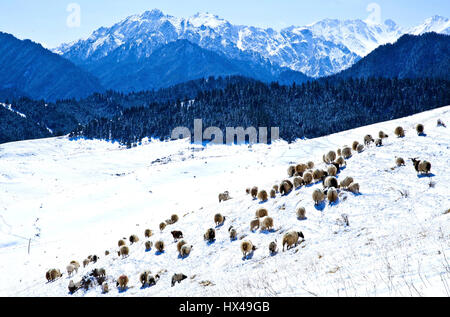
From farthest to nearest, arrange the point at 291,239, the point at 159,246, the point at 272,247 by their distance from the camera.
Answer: the point at 159,246, the point at 272,247, the point at 291,239

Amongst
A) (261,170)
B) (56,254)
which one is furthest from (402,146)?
(56,254)

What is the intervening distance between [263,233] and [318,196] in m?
2.94

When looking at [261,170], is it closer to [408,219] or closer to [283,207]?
[283,207]

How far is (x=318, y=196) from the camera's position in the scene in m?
14.6

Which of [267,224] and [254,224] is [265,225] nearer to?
[267,224]

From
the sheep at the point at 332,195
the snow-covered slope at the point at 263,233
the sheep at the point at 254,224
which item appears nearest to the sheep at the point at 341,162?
the snow-covered slope at the point at 263,233

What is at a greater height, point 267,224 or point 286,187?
point 286,187

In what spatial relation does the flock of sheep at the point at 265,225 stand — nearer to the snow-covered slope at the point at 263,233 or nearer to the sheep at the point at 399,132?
the snow-covered slope at the point at 263,233

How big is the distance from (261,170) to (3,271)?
24.6 metres

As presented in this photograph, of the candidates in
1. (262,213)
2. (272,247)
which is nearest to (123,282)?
(272,247)

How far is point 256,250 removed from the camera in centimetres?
1305
